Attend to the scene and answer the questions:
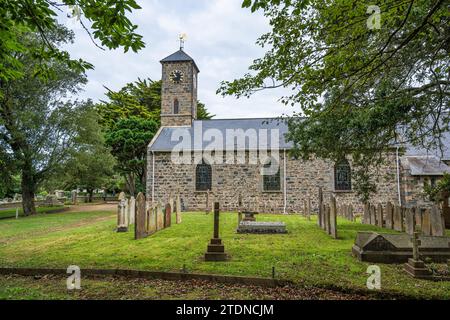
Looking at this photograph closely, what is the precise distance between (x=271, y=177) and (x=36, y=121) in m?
14.9

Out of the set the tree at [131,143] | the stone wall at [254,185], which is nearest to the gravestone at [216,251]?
the stone wall at [254,185]

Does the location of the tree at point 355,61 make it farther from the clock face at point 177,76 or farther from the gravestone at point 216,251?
the clock face at point 177,76

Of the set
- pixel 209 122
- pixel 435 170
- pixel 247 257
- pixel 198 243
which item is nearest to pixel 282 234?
pixel 198 243

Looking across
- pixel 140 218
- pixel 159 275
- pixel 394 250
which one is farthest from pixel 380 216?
pixel 159 275

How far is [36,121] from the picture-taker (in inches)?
723

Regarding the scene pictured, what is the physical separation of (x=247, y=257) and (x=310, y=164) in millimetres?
13426

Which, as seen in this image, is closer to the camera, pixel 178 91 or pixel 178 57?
pixel 178 91

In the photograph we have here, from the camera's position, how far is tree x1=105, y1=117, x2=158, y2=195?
976 inches

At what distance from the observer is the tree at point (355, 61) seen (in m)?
5.06

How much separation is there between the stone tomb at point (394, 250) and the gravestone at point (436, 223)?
2.48m

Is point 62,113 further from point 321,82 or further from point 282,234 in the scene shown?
point 321,82

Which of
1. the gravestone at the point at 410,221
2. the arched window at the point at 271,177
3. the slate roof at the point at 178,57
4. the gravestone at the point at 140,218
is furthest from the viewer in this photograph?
the slate roof at the point at 178,57

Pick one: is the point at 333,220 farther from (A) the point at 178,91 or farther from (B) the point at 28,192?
(B) the point at 28,192

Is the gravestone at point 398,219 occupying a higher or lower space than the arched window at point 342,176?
lower
